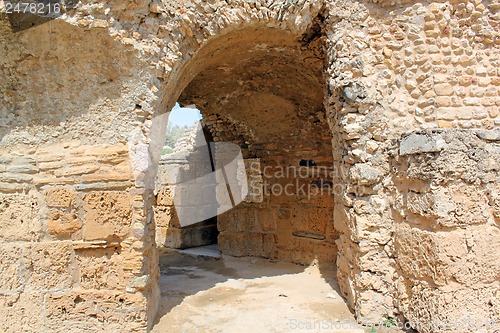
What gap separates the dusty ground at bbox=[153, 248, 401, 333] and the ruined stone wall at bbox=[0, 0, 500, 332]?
0.32m

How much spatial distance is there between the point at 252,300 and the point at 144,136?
2159 mm

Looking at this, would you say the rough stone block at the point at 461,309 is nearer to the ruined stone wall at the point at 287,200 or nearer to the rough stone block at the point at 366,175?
the rough stone block at the point at 366,175

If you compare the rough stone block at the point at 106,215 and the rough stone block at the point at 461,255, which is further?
the rough stone block at the point at 106,215

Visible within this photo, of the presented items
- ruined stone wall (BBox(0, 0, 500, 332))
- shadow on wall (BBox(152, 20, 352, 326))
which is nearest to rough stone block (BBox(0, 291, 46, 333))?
ruined stone wall (BBox(0, 0, 500, 332))

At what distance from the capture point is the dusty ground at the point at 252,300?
3.55 m

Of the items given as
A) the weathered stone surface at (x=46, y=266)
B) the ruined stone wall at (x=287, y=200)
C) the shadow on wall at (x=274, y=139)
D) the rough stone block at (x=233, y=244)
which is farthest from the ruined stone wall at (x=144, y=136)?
the rough stone block at (x=233, y=244)

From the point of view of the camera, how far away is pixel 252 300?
4.27 meters

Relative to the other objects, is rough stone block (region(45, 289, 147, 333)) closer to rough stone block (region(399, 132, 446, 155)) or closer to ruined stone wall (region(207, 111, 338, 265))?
rough stone block (region(399, 132, 446, 155))

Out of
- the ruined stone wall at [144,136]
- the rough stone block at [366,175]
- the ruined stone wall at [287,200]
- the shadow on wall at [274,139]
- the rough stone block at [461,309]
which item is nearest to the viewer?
A: the rough stone block at [461,309]

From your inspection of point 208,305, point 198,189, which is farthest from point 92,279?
point 198,189

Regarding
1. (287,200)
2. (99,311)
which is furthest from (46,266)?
(287,200)

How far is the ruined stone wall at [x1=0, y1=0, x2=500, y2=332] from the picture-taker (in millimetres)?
3191

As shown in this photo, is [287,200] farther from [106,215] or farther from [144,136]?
[106,215]

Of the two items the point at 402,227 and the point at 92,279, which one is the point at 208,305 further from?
the point at 402,227
